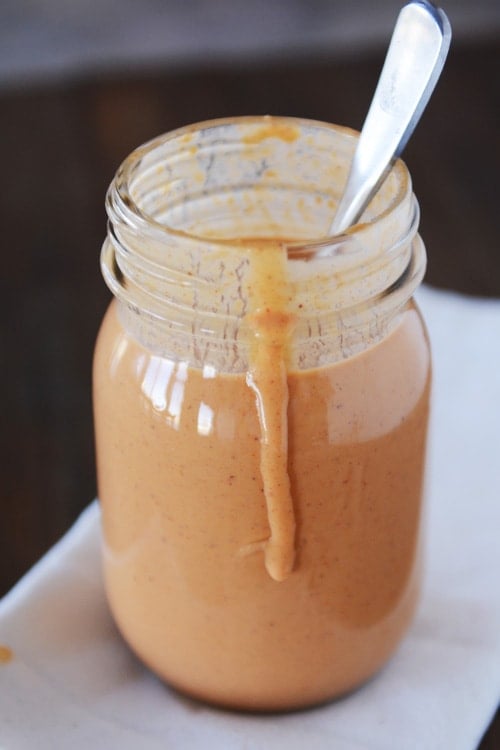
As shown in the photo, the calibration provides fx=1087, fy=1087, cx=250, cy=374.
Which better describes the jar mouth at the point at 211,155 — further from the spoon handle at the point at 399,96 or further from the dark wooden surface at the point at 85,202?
the dark wooden surface at the point at 85,202

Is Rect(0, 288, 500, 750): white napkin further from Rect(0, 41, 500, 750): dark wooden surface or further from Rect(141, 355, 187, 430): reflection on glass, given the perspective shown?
Rect(141, 355, 187, 430): reflection on glass

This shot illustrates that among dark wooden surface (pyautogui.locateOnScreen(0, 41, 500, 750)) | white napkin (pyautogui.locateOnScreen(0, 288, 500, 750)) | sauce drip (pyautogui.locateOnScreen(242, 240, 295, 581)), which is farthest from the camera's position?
dark wooden surface (pyautogui.locateOnScreen(0, 41, 500, 750))

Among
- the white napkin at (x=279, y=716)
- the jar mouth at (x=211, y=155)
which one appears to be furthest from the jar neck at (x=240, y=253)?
the white napkin at (x=279, y=716)

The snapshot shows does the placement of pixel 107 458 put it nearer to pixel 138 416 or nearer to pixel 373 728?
pixel 138 416

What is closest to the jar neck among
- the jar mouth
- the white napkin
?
the jar mouth

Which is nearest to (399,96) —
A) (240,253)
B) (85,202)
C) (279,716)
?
(240,253)

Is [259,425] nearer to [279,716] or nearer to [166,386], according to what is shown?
[166,386]
